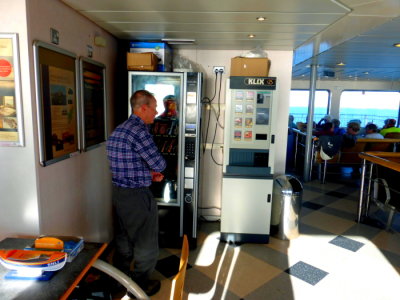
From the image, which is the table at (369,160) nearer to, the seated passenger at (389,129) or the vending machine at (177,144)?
the vending machine at (177,144)

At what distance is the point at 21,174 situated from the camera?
1858mm

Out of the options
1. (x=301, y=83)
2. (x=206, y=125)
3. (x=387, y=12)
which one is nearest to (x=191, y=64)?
(x=206, y=125)

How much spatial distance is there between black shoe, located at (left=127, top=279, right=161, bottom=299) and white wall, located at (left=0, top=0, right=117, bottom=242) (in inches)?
27.0

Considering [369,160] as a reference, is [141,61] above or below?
above

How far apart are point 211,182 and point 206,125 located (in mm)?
742

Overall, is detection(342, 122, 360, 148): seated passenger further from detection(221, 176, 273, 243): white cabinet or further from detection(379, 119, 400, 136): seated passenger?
detection(221, 176, 273, 243): white cabinet

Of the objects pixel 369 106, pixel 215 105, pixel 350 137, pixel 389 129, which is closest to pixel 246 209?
pixel 215 105

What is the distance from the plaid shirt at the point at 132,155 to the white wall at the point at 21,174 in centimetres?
54

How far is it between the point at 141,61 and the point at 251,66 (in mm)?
1107

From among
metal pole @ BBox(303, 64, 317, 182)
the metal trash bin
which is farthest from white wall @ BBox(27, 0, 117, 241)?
metal pole @ BBox(303, 64, 317, 182)

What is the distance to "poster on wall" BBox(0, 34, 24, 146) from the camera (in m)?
1.73

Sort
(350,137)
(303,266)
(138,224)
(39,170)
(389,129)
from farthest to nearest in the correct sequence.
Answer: (389,129)
(350,137)
(303,266)
(138,224)
(39,170)

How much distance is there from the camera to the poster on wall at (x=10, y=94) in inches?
68.2

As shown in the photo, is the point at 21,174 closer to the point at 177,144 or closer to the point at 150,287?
the point at 150,287
